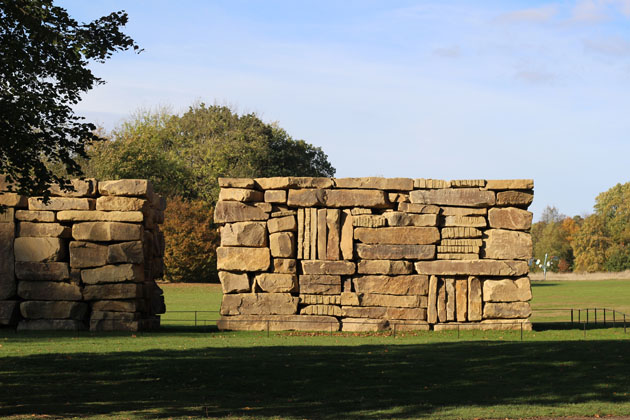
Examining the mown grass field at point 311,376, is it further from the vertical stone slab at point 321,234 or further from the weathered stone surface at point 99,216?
the weathered stone surface at point 99,216

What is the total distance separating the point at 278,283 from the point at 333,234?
7.62ft

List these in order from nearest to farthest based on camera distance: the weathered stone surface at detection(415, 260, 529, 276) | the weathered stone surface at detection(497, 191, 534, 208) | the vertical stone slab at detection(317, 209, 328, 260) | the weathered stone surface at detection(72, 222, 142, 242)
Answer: the weathered stone surface at detection(72, 222, 142, 242) → the weathered stone surface at detection(415, 260, 529, 276) → the weathered stone surface at detection(497, 191, 534, 208) → the vertical stone slab at detection(317, 209, 328, 260)

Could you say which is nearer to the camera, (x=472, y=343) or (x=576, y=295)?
(x=472, y=343)

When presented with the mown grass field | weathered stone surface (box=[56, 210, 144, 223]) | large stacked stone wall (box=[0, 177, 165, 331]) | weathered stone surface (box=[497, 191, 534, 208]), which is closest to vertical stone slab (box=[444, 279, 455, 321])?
the mown grass field

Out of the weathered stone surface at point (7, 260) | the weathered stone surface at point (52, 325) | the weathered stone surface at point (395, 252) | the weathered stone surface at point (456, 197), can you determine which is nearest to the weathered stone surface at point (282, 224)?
the weathered stone surface at point (395, 252)

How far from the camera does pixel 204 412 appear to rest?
14141mm

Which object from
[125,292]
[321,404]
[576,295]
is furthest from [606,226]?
[321,404]

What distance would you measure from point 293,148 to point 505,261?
37507 mm

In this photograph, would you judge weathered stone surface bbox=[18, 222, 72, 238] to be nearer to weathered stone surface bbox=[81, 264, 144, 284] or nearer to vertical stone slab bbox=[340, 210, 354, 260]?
weathered stone surface bbox=[81, 264, 144, 284]

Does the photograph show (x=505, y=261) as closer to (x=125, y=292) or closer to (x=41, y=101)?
(x=125, y=292)

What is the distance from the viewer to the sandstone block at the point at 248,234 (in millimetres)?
25312

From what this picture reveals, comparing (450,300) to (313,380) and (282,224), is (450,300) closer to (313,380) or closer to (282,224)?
(282,224)

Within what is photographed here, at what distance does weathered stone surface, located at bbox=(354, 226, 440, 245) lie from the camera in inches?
977

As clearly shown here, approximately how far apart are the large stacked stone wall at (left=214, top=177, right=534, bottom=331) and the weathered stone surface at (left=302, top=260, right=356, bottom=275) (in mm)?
31
